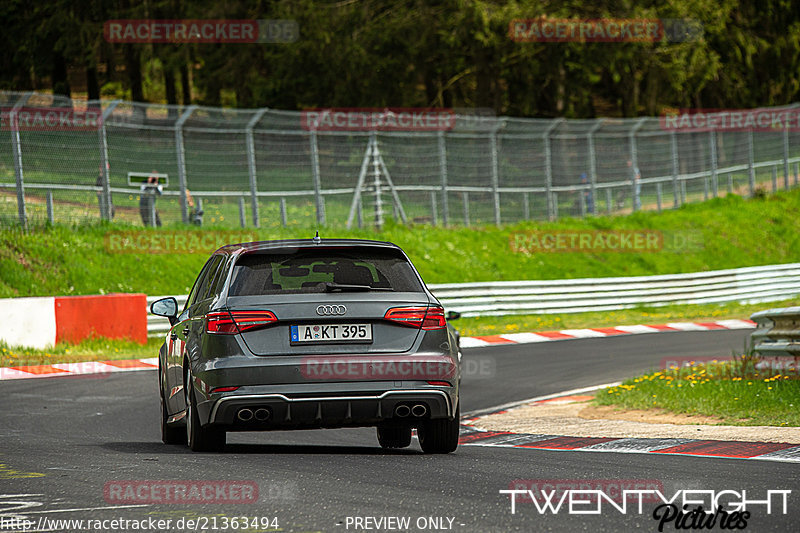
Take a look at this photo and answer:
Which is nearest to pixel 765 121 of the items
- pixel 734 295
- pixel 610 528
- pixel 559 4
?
pixel 559 4

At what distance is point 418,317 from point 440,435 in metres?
1.07

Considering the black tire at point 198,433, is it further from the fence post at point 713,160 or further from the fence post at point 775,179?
the fence post at point 775,179

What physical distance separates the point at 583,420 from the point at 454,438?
3685mm

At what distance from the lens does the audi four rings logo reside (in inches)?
322

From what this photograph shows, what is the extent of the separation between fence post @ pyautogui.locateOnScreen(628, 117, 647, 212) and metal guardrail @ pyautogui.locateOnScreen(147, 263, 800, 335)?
5622mm

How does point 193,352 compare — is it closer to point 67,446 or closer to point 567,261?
point 67,446

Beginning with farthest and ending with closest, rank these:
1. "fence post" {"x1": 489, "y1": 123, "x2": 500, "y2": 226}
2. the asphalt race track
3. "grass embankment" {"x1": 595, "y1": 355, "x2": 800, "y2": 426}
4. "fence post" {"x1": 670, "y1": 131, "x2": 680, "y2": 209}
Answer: "fence post" {"x1": 670, "y1": 131, "x2": 680, "y2": 209}
"fence post" {"x1": 489, "y1": 123, "x2": 500, "y2": 226}
"grass embankment" {"x1": 595, "y1": 355, "x2": 800, "y2": 426}
the asphalt race track

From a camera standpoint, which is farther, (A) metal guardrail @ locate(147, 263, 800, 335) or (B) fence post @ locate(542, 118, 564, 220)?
(B) fence post @ locate(542, 118, 564, 220)

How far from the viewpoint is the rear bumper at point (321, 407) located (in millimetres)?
8141

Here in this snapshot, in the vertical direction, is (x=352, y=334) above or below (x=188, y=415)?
above

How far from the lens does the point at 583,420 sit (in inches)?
488

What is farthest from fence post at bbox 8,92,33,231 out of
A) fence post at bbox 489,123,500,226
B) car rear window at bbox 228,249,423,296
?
car rear window at bbox 228,249,423,296

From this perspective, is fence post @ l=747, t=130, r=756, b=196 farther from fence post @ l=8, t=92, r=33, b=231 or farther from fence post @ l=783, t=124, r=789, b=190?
fence post @ l=8, t=92, r=33, b=231

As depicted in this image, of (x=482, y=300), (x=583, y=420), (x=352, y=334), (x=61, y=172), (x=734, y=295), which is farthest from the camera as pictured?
(x=734, y=295)
